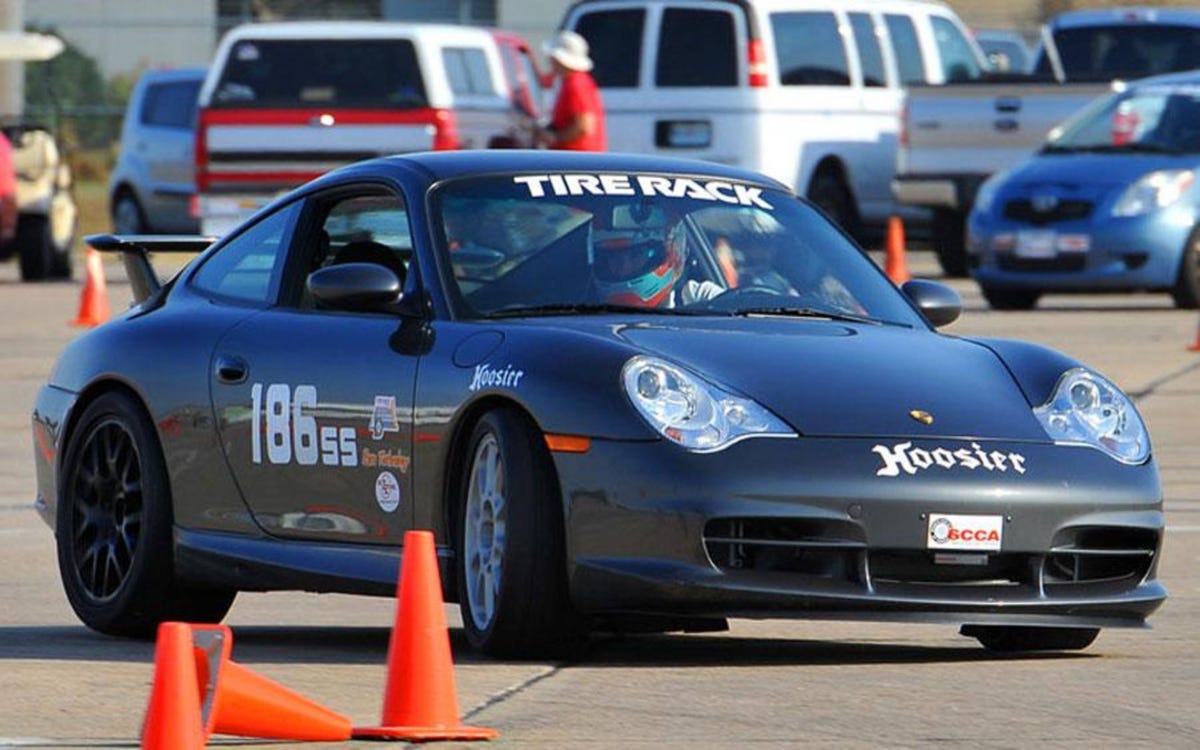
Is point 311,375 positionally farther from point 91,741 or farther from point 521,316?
point 91,741

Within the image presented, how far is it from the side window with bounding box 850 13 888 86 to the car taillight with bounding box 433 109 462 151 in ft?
12.8

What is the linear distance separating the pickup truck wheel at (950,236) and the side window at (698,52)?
2.18 m

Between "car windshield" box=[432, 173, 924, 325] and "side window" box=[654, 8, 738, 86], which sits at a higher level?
"car windshield" box=[432, 173, 924, 325]

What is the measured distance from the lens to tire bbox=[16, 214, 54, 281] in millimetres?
27672

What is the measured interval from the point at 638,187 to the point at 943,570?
159 centimetres

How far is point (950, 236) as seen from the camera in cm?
2672

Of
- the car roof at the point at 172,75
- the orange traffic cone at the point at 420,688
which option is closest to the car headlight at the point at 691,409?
the orange traffic cone at the point at 420,688

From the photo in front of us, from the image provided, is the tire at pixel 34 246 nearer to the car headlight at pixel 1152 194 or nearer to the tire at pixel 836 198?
the tire at pixel 836 198

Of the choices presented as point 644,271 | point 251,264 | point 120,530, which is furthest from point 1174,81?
point 120,530

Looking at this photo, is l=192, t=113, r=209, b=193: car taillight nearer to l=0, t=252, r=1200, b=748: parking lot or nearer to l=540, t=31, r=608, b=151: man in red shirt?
l=540, t=31, r=608, b=151: man in red shirt

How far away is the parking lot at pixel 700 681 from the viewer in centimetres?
693

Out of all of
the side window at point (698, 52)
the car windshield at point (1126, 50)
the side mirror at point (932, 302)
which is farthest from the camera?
the car windshield at point (1126, 50)

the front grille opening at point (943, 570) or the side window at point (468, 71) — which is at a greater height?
the front grille opening at point (943, 570)

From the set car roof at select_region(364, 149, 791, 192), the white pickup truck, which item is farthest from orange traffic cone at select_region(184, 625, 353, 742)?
the white pickup truck
